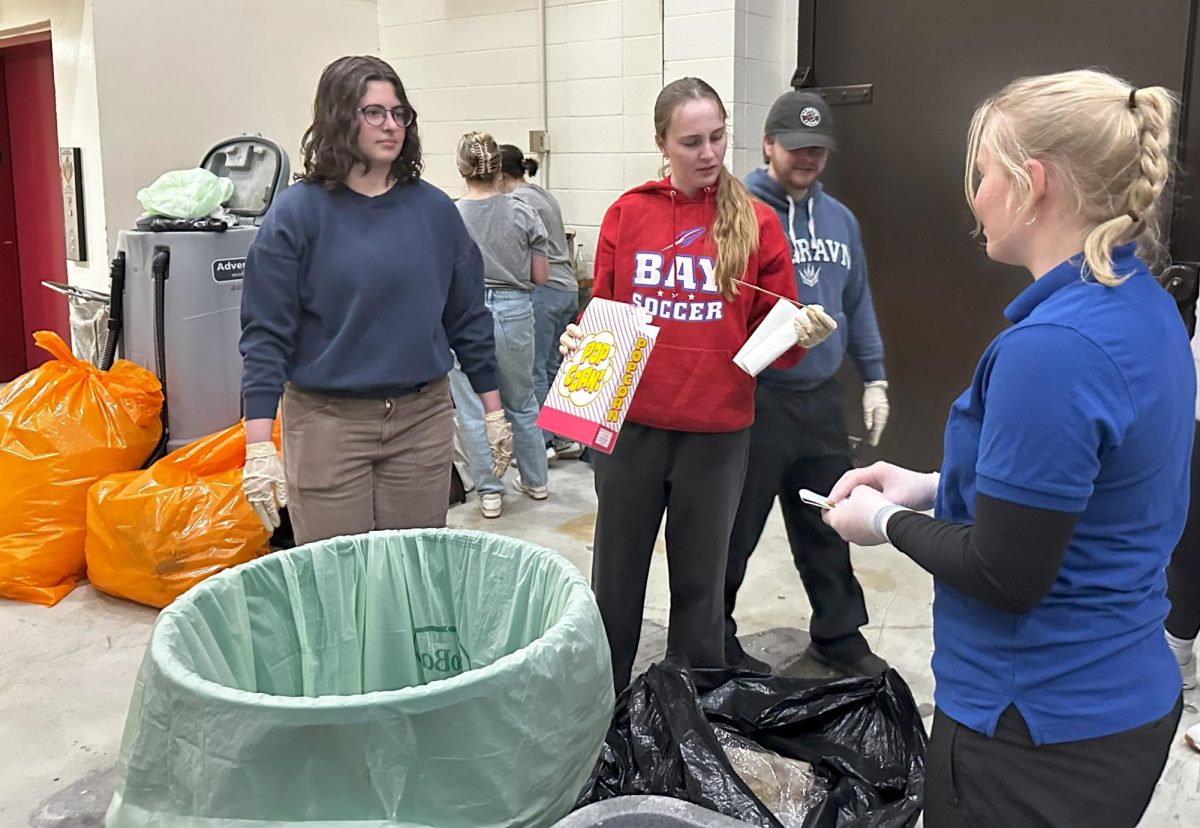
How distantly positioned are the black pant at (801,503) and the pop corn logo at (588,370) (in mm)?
677

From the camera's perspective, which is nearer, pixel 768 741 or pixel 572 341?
pixel 768 741

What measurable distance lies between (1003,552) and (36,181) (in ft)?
20.9

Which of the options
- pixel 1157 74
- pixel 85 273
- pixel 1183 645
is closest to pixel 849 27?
pixel 1157 74

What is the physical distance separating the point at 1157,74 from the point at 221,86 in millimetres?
4282

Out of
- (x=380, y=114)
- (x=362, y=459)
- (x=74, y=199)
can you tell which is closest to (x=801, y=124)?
(x=380, y=114)

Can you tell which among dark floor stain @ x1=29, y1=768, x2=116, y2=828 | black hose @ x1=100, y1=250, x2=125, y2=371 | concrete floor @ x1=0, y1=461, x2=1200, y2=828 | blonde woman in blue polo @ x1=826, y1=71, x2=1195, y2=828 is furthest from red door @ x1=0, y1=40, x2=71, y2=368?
blonde woman in blue polo @ x1=826, y1=71, x2=1195, y2=828

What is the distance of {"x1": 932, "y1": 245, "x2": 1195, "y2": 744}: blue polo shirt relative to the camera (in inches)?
41.0

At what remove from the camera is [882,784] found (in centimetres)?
183

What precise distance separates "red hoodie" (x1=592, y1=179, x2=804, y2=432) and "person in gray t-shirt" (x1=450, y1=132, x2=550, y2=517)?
5.90ft

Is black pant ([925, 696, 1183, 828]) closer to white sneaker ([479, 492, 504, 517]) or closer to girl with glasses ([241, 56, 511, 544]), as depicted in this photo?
girl with glasses ([241, 56, 511, 544])

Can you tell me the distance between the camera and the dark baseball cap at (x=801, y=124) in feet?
8.40

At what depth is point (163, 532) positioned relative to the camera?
3.19m

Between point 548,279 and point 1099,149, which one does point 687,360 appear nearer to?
point 1099,149

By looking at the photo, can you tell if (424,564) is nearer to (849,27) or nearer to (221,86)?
(849,27)
